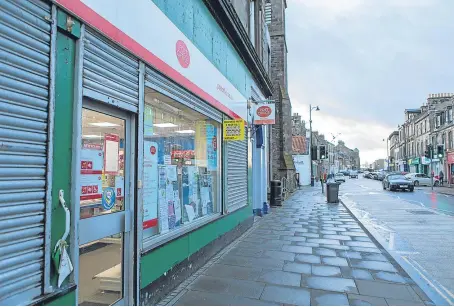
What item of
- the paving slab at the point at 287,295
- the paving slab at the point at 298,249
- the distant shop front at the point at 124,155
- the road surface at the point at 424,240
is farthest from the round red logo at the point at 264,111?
the paving slab at the point at 287,295

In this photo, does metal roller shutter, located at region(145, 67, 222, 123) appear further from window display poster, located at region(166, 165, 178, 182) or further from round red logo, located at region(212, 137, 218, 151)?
window display poster, located at region(166, 165, 178, 182)

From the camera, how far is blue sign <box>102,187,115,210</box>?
361 centimetres

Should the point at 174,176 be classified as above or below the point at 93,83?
below

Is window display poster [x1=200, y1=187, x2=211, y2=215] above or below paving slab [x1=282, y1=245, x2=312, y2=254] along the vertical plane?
above

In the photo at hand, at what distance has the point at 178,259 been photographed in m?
4.88

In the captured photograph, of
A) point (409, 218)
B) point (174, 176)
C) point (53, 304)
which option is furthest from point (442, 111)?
point (53, 304)

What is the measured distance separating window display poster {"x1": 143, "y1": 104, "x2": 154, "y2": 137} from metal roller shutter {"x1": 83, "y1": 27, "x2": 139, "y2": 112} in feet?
1.86

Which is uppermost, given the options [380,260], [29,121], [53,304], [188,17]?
[188,17]

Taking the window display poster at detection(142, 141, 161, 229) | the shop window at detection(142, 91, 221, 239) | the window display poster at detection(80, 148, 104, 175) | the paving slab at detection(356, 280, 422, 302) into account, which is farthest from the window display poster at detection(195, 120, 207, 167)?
the paving slab at detection(356, 280, 422, 302)

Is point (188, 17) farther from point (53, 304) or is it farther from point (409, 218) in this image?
point (409, 218)

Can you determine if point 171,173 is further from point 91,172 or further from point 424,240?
→ point 424,240

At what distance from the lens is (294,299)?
436 centimetres

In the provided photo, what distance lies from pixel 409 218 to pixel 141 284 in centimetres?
1083

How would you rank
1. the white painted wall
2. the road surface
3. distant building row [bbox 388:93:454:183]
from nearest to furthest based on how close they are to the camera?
the road surface → distant building row [bbox 388:93:454:183] → the white painted wall
